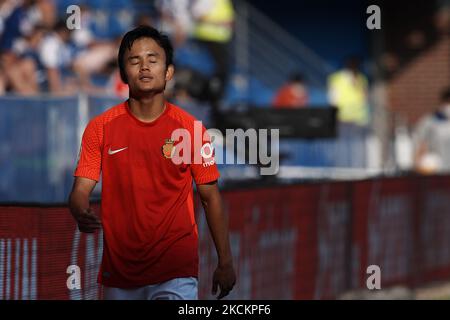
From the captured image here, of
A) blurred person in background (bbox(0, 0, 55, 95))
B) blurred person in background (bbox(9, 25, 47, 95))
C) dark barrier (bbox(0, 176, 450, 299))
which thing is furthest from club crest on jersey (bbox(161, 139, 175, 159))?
blurred person in background (bbox(9, 25, 47, 95))

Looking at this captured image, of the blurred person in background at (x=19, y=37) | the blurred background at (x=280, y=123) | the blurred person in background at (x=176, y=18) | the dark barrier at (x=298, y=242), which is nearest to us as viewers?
the dark barrier at (x=298, y=242)

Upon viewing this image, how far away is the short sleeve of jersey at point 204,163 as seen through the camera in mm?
4984

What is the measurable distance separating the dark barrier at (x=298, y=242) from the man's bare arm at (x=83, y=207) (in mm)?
1518

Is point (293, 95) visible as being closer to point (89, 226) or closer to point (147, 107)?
point (147, 107)

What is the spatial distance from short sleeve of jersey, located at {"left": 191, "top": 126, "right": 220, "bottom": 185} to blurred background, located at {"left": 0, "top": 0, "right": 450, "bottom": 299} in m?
1.68

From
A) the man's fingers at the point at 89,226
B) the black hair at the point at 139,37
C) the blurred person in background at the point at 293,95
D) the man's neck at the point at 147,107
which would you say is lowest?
the man's fingers at the point at 89,226

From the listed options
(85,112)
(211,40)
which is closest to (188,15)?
(211,40)

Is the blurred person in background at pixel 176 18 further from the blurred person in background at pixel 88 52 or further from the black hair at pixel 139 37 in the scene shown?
the black hair at pixel 139 37

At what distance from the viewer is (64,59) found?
16562mm

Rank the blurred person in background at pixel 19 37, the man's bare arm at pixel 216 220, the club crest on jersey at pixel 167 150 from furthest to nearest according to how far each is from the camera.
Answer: the blurred person in background at pixel 19 37 < the man's bare arm at pixel 216 220 < the club crest on jersey at pixel 167 150

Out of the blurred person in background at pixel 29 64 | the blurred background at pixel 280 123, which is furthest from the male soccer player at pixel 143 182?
the blurred person in background at pixel 29 64

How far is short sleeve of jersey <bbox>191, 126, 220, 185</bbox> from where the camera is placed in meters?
4.98

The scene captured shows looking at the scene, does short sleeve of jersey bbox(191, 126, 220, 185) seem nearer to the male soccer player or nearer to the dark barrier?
the male soccer player
